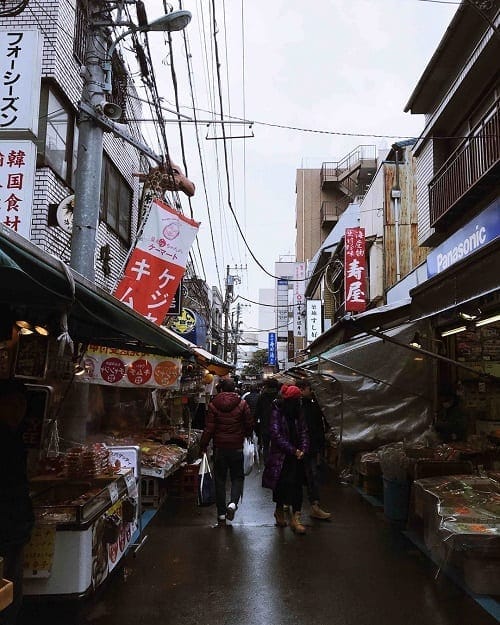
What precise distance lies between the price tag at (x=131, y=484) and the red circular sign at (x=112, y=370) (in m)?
2.18

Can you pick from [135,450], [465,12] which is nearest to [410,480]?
[135,450]

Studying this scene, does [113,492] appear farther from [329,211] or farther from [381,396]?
[329,211]

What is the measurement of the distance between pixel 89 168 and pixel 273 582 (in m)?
5.57

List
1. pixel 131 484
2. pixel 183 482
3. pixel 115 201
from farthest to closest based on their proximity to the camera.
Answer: pixel 115 201, pixel 183 482, pixel 131 484

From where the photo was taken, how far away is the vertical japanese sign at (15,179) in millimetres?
7449

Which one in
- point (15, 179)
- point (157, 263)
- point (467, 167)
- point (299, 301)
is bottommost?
point (157, 263)

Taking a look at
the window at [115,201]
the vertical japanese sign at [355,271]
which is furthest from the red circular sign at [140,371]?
the vertical japanese sign at [355,271]

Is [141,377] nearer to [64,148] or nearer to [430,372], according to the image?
[64,148]

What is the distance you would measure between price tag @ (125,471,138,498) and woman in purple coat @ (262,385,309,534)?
206 cm

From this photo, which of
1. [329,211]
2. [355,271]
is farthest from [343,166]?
[355,271]

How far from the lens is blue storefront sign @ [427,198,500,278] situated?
27.9 feet

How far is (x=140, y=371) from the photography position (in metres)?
8.97

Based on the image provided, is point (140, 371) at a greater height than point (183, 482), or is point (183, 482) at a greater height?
point (140, 371)

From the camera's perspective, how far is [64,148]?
993 centimetres
